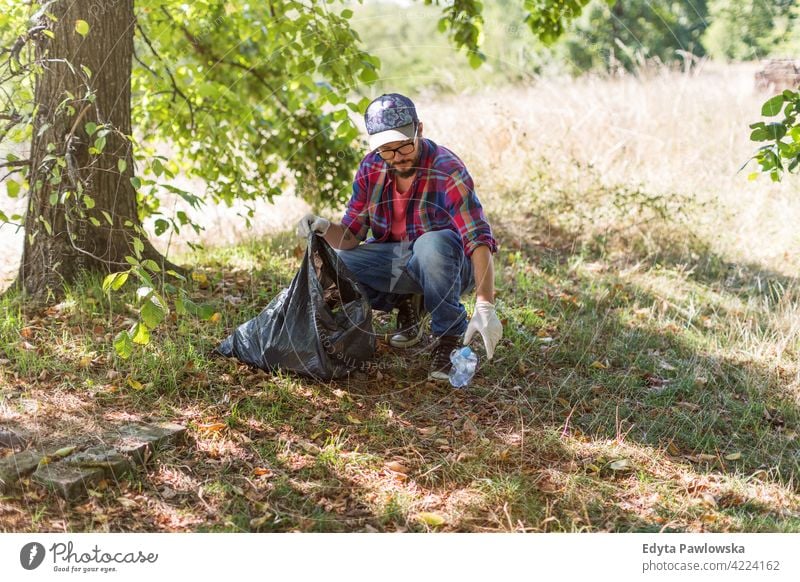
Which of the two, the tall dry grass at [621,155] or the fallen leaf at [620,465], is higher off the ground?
the tall dry grass at [621,155]

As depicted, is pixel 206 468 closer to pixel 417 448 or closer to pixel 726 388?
pixel 417 448

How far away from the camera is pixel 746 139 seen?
5.69m

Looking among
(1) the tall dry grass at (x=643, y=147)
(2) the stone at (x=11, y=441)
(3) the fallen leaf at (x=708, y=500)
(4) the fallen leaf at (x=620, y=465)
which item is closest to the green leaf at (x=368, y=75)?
(1) the tall dry grass at (x=643, y=147)

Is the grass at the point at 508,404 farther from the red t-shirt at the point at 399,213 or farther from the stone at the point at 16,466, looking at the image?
the red t-shirt at the point at 399,213

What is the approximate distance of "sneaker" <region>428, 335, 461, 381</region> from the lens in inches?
123

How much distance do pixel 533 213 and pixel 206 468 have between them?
10.6 feet

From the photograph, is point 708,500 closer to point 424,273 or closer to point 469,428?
point 469,428

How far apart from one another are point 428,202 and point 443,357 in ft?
2.17

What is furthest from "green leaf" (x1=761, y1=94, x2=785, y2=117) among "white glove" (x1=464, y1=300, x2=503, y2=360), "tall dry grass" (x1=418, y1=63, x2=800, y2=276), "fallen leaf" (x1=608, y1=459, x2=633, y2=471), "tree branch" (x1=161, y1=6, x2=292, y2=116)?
"tree branch" (x1=161, y1=6, x2=292, y2=116)

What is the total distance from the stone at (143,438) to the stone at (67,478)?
123mm

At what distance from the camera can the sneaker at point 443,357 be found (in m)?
3.12

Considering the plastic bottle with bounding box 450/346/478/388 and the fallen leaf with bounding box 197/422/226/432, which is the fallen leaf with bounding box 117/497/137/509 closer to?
the fallen leaf with bounding box 197/422/226/432
